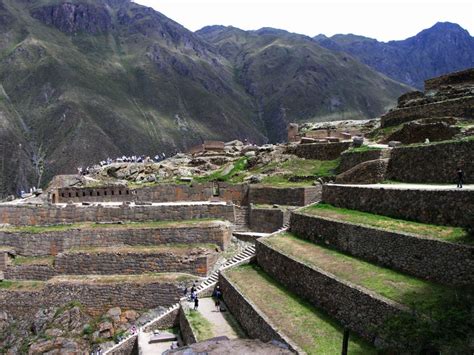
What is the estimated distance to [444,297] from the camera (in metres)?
11.6

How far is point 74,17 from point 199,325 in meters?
121

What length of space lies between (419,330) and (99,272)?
1978cm

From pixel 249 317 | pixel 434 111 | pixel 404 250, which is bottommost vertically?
pixel 249 317

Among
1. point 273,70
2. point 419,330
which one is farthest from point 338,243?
point 273,70

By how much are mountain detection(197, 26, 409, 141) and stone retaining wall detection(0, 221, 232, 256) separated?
296 feet

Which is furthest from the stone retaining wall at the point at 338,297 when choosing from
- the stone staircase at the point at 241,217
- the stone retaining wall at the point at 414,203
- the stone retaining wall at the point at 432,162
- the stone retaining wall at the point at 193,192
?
the stone retaining wall at the point at 193,192

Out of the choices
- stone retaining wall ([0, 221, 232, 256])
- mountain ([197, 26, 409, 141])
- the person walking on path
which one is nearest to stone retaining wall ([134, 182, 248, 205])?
stone retaining wall ([0, 221, 232, 256])

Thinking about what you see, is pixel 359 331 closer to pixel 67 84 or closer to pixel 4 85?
pixel 67 84

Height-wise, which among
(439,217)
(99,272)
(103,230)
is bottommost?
(99,272)

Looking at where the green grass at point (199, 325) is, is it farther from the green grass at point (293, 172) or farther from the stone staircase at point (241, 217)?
the green grass at point (293, 172)

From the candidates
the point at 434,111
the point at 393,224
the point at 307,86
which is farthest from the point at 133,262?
the point at 307,86

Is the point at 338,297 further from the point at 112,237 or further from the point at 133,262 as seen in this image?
the point at 112,237

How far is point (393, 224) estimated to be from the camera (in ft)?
50.6

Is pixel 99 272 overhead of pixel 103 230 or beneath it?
beneath
